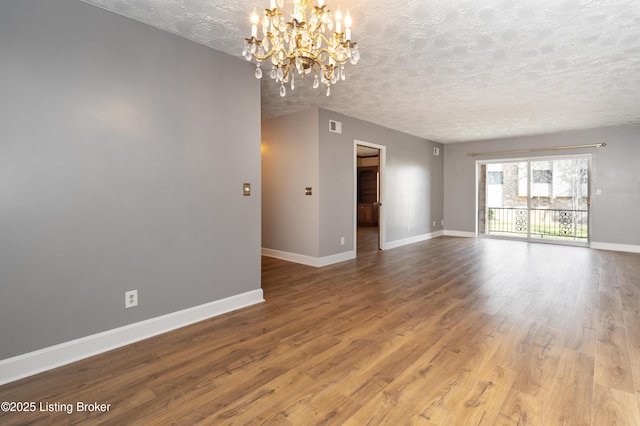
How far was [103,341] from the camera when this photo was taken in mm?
2320

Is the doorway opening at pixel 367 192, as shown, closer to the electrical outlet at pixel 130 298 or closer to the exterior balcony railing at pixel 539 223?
the exterior balcony railing at pixel 539 223

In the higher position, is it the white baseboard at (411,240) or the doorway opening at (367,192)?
the doorway opening at (367,192)

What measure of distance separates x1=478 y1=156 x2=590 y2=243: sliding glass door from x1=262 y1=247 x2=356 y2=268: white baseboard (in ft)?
15.3

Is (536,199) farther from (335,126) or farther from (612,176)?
(335,126)

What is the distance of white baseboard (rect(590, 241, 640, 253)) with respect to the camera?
6.16 metres

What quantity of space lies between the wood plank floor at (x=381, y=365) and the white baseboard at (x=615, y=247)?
3.48 metres

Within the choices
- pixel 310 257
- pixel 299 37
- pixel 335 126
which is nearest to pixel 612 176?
pixel 335 126

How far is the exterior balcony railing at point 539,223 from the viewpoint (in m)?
6.95

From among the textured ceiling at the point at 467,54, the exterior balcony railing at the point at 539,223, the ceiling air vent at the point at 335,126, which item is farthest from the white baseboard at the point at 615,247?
the ceiling air vent at the point at 335,126

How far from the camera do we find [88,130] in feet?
7.39

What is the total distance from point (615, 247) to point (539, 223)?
55.2 inches

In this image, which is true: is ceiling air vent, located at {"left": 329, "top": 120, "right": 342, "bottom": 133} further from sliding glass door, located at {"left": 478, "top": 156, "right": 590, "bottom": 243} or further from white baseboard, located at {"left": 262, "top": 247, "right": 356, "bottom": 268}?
sliding glass door, located at {"left": 478, "top": 156, "right": 590, "bottom": 243}

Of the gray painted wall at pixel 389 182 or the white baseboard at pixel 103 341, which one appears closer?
the white baseboard at pixel 103 341

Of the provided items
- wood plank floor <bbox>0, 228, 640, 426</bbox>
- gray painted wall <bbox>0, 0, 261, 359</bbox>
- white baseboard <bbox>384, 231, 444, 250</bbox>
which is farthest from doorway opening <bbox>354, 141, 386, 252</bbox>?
gray painted wall <bbox>0, 0, 261, 359</bbox>
